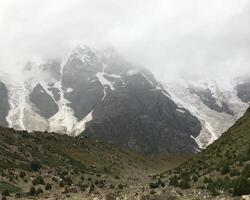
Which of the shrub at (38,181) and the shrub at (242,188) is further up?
the shrub at (38,181)

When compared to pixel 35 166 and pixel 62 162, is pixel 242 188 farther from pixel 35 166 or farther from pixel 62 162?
pixel 62 162

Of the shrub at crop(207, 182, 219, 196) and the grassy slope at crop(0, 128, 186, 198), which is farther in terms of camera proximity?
the grassy slope at crop(0, 128, 186, 198)

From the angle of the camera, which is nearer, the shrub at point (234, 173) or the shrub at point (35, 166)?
the shrub at point (234, 173)

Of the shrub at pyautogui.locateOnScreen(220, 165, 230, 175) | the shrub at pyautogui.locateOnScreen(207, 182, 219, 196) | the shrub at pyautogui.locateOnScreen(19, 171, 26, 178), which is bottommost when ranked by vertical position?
the shrub at pyautogui.locateOnScreen(207, 182, 219, 196)

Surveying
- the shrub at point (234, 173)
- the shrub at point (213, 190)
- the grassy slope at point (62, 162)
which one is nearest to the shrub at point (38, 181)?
the grassy slope at point (62, 162)

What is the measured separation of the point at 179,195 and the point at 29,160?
4861 cm

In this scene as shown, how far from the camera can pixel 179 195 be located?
142 feet

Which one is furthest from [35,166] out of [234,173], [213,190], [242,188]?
[242,188]

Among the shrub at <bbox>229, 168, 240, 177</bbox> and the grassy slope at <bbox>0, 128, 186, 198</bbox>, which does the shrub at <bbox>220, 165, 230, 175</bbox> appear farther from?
the grassy slope at <bbox>0, 128, 186, 198</bbox>

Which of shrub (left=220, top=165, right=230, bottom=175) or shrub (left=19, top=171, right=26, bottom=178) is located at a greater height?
shrub (left=19, top=171, right=26, bottom=178)

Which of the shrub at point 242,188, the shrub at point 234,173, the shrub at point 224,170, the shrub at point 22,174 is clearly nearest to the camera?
the shrub at point 242,188

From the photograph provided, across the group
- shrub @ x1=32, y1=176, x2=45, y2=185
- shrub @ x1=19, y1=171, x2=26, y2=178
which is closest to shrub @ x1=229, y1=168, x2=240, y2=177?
shrub @ x1=32, y1=176, x2=45, y2=185

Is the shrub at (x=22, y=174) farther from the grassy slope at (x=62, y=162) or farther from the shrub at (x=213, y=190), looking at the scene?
the shrub at (x=213, y=190)

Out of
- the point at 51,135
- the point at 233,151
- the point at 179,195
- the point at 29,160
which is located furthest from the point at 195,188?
the point at 51,135
